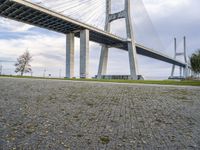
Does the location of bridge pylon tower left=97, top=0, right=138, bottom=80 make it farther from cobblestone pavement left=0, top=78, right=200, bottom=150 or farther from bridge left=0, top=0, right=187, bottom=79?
cobblestone pavement left=0, top=78, right=200, bottom=150

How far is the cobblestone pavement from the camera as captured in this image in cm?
455

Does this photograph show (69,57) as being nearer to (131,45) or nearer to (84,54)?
(84,54)

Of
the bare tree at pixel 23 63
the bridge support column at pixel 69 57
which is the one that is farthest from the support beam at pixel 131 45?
the bare tree at pixel 23 63

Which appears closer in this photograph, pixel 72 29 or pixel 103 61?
pixel 72 29

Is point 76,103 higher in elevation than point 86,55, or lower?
lower

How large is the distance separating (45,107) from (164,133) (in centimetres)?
429

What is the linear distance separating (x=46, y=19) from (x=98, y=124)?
30593 millimetres

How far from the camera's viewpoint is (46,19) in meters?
33.2

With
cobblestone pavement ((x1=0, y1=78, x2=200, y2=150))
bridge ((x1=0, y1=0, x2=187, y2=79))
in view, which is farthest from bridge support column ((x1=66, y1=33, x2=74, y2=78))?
cobblestone pavement ((x1=0, y1=78, x2=200, y2=150))

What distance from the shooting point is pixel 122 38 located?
42062mm

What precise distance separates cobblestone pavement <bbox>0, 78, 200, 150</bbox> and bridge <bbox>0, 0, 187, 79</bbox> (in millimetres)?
23993

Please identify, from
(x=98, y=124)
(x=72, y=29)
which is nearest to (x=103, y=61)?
(x=72, y=29)

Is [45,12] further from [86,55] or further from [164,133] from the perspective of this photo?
[164,133]

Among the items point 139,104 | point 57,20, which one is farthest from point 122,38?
point 139,104
